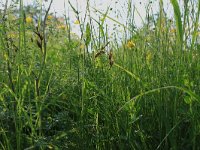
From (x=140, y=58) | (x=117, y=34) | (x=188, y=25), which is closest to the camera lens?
(x=188, y=25)

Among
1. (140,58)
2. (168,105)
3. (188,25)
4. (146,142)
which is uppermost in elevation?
(188,25)

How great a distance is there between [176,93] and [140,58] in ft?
1.44

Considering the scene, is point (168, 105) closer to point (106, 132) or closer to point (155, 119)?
point (155, 119)

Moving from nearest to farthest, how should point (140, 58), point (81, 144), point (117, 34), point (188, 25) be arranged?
point (81, 144) < point (188, 25) < point (140, 58) < point (117, 34)

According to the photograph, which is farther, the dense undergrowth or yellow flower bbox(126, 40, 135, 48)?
yellow flower bbox(126, 40, 135, 48)

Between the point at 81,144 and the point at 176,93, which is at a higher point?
the point at 176,93

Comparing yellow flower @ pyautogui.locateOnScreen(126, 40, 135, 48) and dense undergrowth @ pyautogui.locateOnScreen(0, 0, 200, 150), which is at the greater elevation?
yellow flower @ pyautogui.locateOnScreen(126, 40, 135, 48)

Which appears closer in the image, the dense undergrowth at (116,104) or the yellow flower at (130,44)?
the dense undergrowth at (116,104)

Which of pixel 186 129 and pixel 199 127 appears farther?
pixel 186 129

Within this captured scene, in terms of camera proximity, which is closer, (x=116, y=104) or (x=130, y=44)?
(x=116, y=104)

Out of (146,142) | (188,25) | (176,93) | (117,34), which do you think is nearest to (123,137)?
(146,142)

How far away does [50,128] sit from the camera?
1.35m

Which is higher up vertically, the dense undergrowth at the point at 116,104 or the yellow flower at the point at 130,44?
the yellow flower at the point at 130,44

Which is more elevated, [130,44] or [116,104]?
[130,44]
